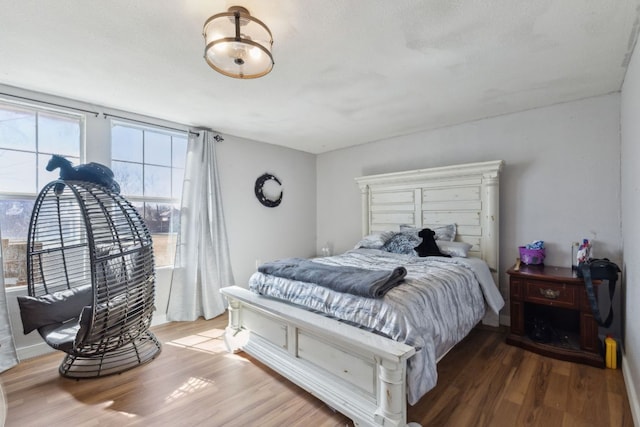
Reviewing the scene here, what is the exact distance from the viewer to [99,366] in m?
2.45

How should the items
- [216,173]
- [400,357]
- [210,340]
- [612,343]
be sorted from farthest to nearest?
1. [216,173]
2. [210,340]
3. [612,343]
4. [400,357]

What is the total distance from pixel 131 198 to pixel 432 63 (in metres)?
3.25

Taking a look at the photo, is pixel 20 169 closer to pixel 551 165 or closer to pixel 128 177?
pixel 128 177

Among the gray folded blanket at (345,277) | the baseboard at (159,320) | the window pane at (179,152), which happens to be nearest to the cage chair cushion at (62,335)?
the baseboard at (159,320)

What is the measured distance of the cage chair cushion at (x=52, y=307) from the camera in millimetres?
2350

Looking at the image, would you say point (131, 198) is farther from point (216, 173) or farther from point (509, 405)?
point (509, 405)

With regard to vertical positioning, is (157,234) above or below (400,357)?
above

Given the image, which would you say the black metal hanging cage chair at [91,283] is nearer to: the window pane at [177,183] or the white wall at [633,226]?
the window pane at [177,183]

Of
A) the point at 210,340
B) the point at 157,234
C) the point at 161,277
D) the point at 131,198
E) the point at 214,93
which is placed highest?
the point at 214,93

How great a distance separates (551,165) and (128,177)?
4.44 metres

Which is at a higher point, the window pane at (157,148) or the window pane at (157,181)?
the window pane at (157,148)

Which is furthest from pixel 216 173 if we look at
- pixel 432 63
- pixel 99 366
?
pixel 432 63

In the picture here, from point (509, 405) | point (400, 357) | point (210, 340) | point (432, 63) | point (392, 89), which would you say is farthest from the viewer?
point (210, 340)

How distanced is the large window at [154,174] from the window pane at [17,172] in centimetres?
65
